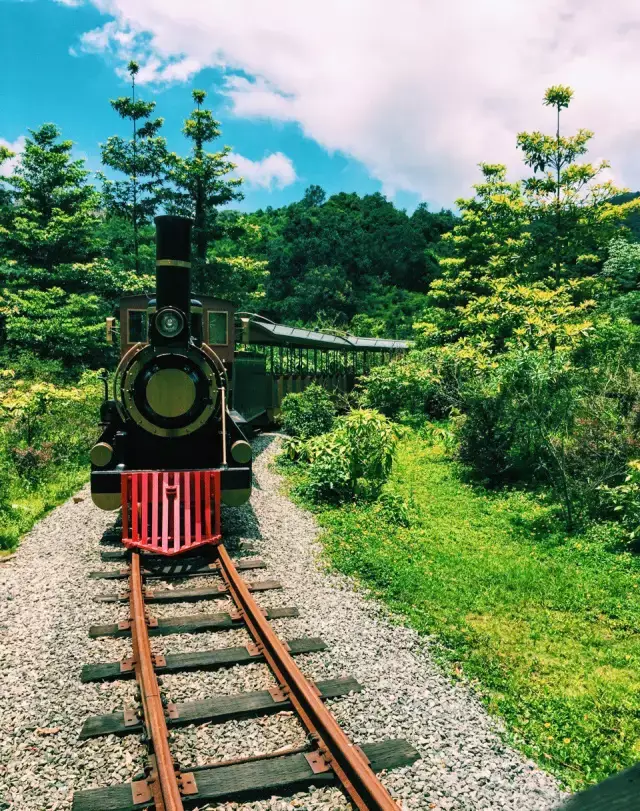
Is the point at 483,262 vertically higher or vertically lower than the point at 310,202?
lower

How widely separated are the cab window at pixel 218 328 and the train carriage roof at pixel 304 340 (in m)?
0.95

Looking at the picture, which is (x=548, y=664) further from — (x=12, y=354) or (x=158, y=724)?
(x=12, y=354)

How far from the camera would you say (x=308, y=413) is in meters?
16.3

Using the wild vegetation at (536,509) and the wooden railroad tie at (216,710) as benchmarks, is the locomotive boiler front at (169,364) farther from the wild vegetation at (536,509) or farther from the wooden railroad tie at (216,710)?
the wooden railroad tie at (216,710)

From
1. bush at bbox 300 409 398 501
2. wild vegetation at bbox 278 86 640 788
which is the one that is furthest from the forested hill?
bush at bbox 300 409 398 501

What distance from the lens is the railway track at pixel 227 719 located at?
3381 mm

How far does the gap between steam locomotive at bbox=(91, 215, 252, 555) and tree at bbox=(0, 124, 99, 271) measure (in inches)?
701

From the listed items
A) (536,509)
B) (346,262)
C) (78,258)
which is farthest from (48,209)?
(346,262)

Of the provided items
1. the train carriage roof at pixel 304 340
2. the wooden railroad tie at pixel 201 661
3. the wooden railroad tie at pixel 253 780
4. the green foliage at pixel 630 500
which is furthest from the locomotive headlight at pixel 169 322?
the green foliage at pixel 630 500

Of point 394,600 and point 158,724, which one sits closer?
point 158,724

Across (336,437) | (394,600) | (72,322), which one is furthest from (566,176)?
(72,322)

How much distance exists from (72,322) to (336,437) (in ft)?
47.4

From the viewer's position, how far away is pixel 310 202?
72.8 metres

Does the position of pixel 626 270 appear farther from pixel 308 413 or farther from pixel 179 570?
pixel 179 570
